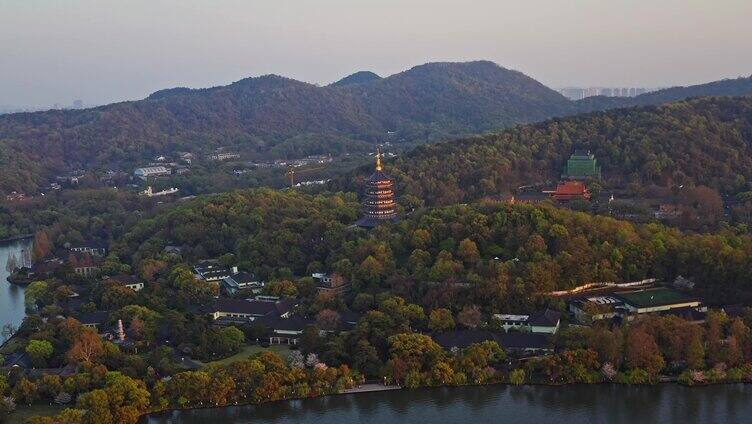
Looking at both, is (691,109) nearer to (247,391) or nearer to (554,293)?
(554,293)

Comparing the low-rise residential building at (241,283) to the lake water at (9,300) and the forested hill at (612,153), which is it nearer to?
the lake water at (9,300)

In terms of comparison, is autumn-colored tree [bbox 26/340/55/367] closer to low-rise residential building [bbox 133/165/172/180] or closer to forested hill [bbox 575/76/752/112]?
low-rise residential building [bbox 133/165/172/180]

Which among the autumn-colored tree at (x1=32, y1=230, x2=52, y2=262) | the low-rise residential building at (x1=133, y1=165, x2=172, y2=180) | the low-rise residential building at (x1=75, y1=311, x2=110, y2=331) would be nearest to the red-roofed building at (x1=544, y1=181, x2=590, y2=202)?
the low-rise residential building at (x1=75, y1=311, x2=110, y2=331)

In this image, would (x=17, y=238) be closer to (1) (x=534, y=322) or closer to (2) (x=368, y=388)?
(2) (x=368, y=388)

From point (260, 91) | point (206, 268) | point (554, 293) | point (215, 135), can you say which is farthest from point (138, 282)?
point (260, 91)

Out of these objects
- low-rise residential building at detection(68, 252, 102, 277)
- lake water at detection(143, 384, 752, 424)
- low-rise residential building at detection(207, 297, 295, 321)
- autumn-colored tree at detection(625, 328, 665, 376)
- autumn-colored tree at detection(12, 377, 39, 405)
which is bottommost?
lake water at detection(143, 384, 752, 424)
